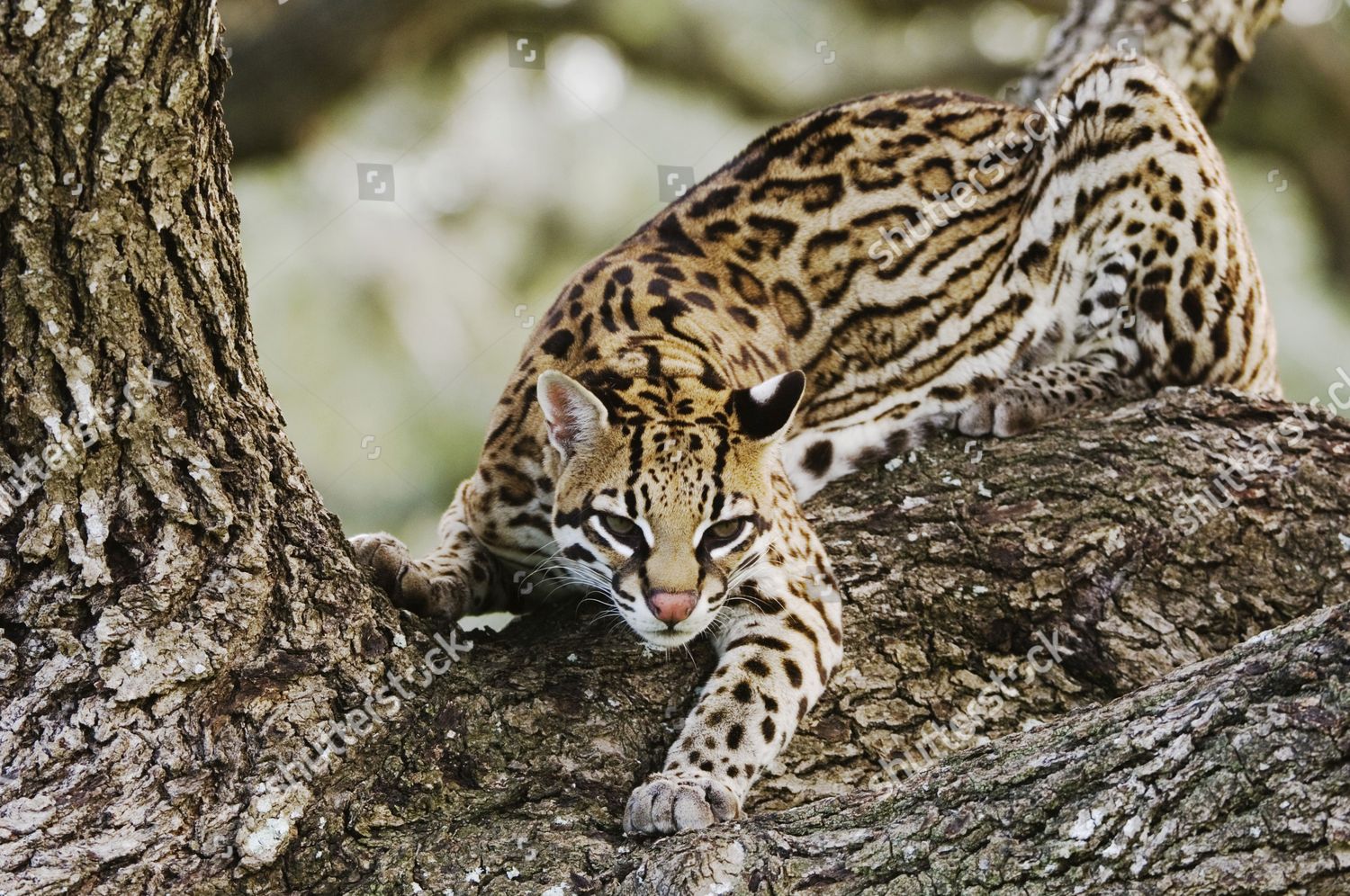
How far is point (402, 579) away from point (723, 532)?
999mm

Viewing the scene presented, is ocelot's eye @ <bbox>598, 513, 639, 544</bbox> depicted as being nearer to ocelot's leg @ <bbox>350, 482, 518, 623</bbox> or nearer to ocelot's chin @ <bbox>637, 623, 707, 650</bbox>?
ocelot's chin @ <bbox>637, 623, 707, 650</bbox>

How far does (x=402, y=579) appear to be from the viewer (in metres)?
4.36

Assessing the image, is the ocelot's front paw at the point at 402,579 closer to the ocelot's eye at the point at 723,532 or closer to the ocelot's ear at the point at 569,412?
the ocelot's ear at the point at 569,412

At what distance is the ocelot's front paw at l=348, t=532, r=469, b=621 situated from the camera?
4367 millimetres

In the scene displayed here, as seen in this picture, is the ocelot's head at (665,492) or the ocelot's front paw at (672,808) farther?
the ocelot's head at (665,492)

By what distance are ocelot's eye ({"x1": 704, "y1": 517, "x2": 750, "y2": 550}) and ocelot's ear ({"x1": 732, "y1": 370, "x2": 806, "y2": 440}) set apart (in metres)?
0.31

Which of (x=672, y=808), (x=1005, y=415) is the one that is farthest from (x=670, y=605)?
(x=1005, y=415)

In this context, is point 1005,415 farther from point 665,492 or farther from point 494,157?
point 494,157

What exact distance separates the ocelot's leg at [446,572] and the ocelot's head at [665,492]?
0.38m

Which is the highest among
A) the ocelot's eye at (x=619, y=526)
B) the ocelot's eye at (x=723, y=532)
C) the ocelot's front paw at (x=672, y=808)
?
the ocelot's eye at (x=619, y=526)

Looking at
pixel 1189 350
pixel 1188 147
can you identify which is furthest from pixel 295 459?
pixel 1188 147

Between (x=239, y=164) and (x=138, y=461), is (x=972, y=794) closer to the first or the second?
(x=138, y=461)

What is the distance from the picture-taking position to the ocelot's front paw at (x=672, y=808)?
3510 mm

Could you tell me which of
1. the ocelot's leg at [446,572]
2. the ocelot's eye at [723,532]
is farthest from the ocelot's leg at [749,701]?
the ocelot's leg at [446,572]
